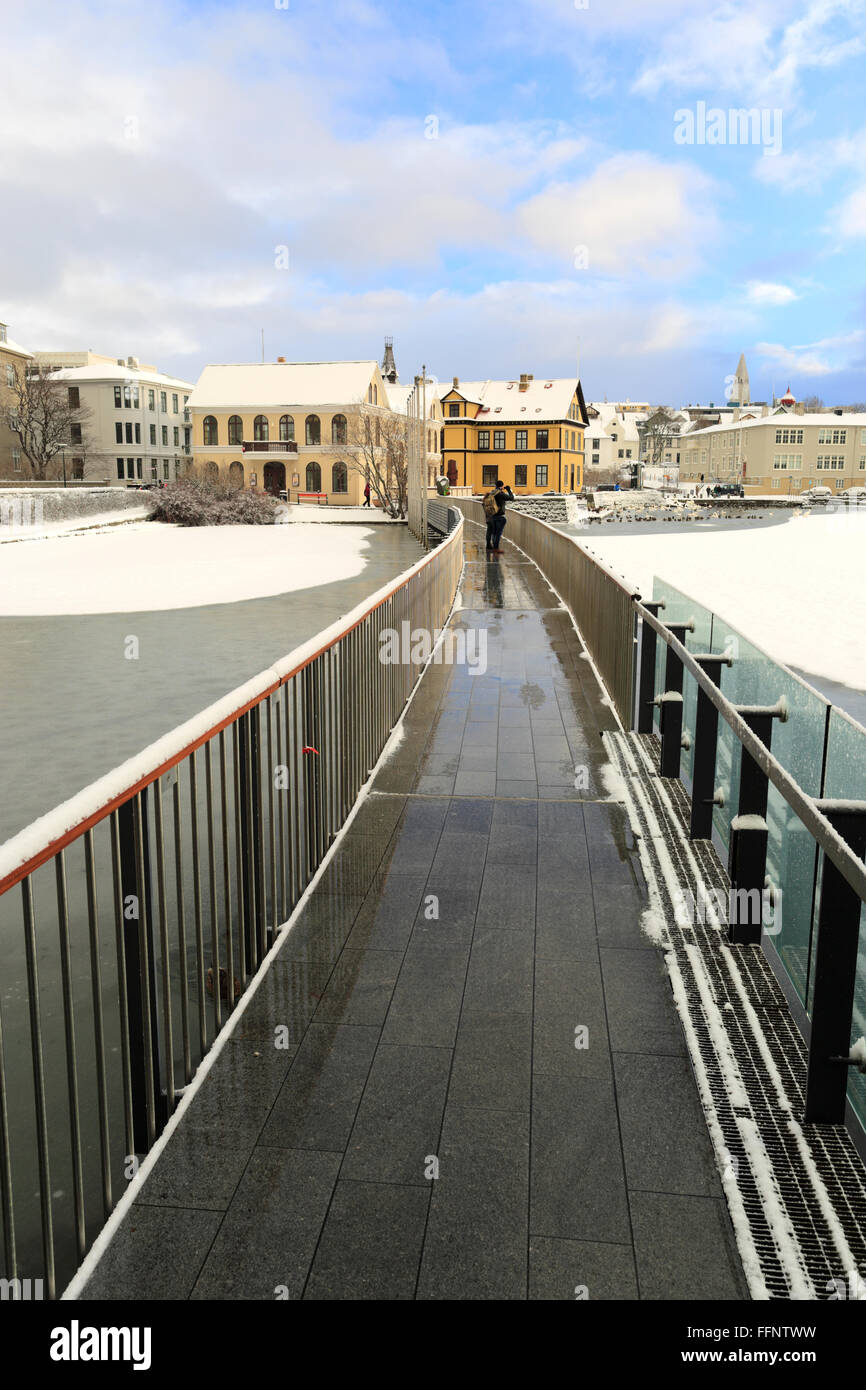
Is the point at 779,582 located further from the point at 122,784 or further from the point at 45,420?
the point at 45,420

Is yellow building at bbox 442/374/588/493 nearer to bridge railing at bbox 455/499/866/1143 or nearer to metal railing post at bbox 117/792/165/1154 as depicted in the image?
bridge railing at bbox 455/499/866/1143

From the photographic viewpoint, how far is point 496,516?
2666 centimetres

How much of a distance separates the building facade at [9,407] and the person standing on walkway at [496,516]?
5796cm

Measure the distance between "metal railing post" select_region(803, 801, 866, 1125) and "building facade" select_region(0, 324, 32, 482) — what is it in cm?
7957

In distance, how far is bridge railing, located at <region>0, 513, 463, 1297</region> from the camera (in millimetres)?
2695

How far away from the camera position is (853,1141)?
10.8 ft

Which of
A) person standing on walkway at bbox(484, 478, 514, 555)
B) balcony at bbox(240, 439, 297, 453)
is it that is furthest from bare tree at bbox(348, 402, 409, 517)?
person standing on walkway at bbox(484, 478, 514, 555)

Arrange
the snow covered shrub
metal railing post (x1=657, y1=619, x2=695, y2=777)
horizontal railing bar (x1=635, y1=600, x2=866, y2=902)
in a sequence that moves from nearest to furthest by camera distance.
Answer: horizontal railing bar (x1=635, y1=600, x2=866, y2=902), metal railing post (x1=657, y1=619, x2=695, y2=777), the snow covered shrub

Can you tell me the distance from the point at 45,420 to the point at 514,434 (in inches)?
1426

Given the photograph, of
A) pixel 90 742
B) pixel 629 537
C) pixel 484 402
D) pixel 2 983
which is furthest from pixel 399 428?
pixel 2 983

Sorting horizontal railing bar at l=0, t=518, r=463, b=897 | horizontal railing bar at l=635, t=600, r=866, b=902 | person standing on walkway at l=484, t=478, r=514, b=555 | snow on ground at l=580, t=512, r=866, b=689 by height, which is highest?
person standing on walkway at l=484, t=478, r=514, b=555

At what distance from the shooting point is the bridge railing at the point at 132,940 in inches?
106

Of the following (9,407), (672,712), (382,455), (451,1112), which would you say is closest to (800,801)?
(451,1112)

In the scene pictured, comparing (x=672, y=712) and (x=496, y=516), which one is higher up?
(x=496, y=516)
